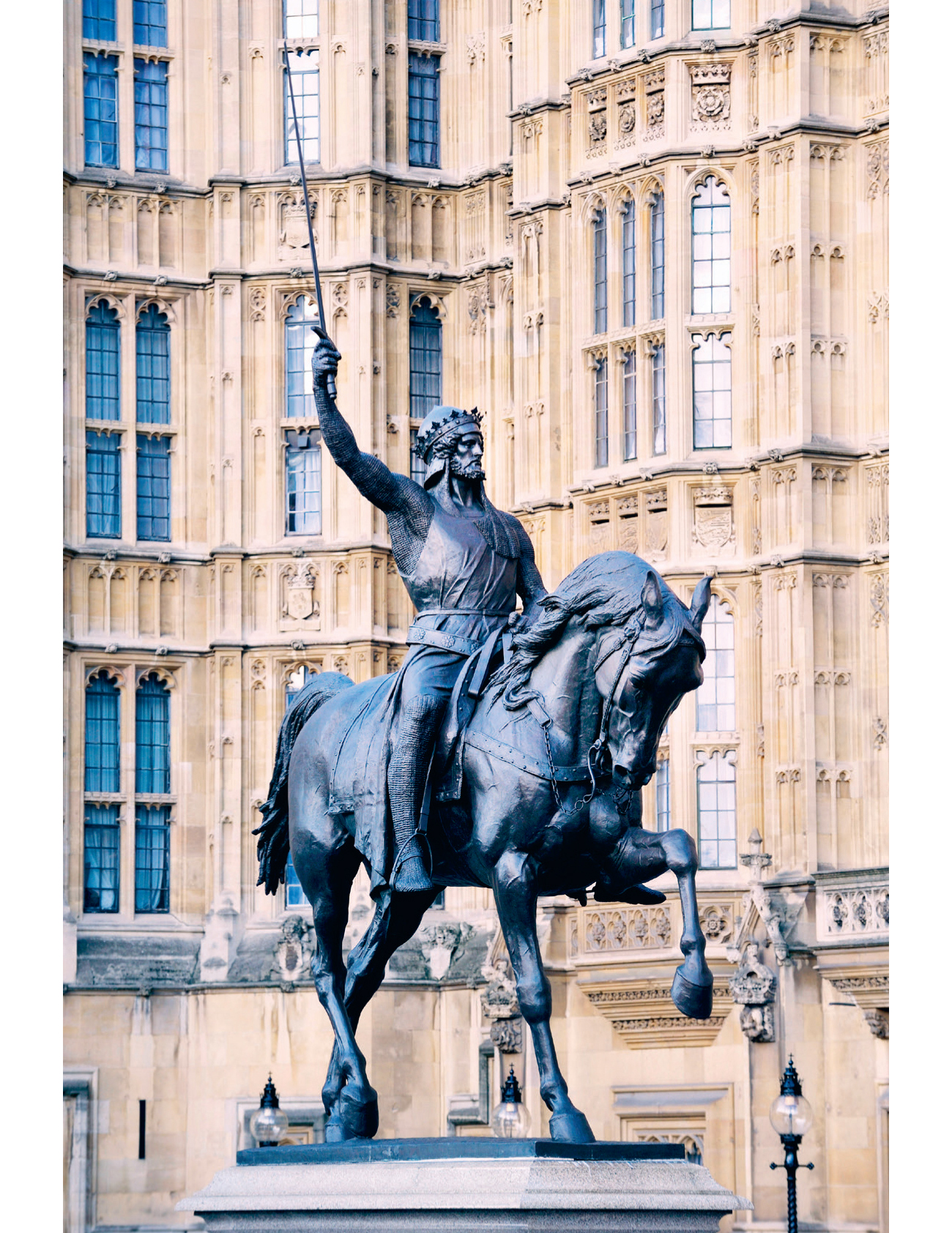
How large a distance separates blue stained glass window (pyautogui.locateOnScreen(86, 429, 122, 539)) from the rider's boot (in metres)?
20.7

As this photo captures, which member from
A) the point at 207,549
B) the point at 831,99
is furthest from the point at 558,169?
the point at 207,549

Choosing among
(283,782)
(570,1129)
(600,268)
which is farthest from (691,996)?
(600,268)

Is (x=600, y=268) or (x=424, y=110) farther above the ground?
(x=424, y=110)

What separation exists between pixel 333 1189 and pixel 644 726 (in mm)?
2557

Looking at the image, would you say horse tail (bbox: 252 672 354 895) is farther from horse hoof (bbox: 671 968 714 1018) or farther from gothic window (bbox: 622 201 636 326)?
gothic window (bbox: 622 201 636 326)

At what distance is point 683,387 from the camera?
3038 centimetres

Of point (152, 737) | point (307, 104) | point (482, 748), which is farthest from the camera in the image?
point (307, 104)

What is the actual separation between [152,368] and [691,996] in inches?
897

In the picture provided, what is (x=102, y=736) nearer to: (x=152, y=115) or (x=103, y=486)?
(x=103, y=486)

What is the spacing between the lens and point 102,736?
33375 millimetres

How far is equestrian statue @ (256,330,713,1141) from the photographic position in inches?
500

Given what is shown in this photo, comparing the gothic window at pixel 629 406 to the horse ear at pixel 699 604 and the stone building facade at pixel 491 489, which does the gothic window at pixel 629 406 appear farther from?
the horse ear at pixel 699 604

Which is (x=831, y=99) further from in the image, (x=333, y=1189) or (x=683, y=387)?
(x=333, y=1189)

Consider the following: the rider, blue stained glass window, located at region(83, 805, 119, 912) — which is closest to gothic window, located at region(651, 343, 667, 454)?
blue stained glass window, located at region(83, 805, 119, 912)
